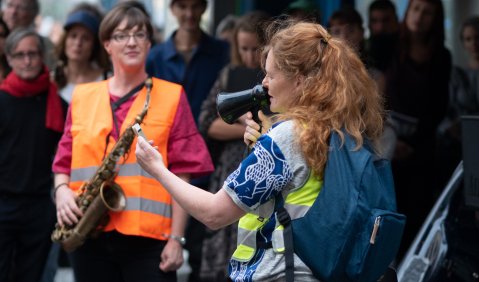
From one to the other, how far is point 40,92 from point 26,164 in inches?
18.5

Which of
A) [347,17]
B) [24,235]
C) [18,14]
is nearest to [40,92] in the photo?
[24,235]

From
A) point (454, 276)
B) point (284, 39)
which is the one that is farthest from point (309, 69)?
point (454, 276)

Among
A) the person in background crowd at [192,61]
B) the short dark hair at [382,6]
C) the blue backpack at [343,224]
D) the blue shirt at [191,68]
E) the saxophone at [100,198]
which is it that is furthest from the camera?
the short dark hair at [382,6]

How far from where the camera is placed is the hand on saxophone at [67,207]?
475 centimetres

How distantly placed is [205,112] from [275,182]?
308cm

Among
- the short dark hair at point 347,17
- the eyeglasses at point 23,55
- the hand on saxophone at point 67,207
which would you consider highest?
the short dark hair at point 347,17

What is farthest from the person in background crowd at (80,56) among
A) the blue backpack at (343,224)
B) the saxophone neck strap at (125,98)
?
the blue backpack at (343,224)

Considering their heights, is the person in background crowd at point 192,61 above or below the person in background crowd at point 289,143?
below

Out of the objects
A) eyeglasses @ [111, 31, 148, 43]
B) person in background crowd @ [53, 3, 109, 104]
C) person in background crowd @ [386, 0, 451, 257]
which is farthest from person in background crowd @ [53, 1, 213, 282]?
person in background crowd @ [386, 0, 451, 257]

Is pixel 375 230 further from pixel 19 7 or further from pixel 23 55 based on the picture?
pixel 19 7

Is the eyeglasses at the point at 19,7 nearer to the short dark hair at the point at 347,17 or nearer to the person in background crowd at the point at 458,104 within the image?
the short dark hair at the point at 347,17

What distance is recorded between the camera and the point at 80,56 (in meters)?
7.38

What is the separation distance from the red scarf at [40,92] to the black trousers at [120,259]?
150 cm

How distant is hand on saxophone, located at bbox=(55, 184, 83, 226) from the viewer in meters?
4.75
